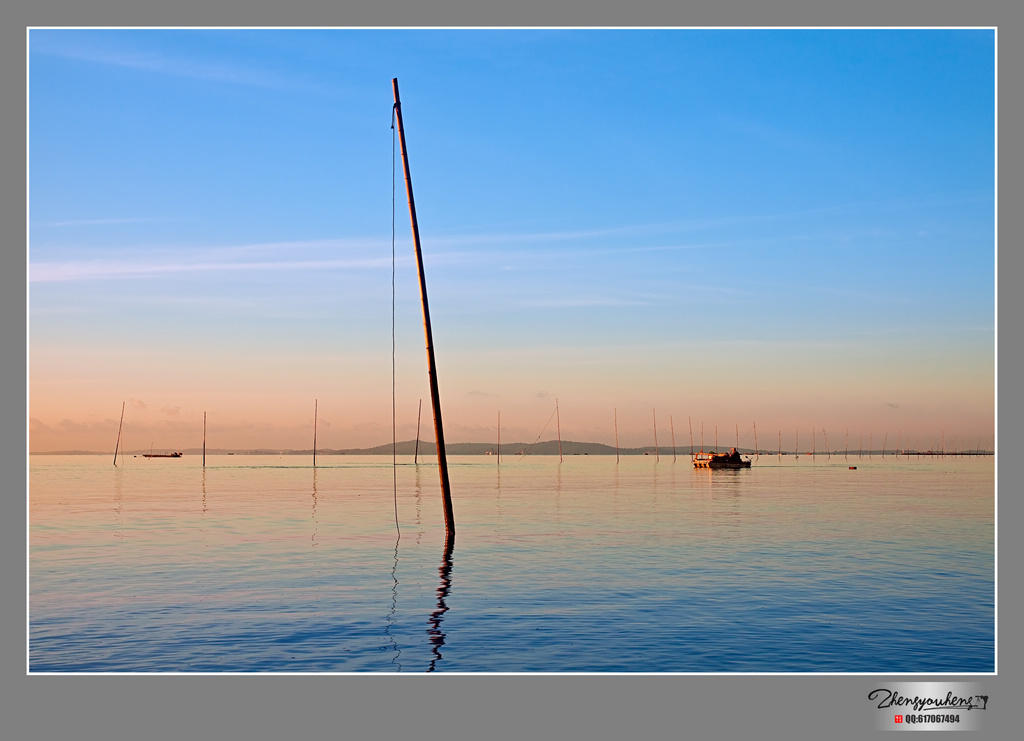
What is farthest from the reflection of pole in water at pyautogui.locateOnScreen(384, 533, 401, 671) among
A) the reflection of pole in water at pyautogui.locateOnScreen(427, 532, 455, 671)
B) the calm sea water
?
the reflection of pole in water at pyautogui.locateOnScreen(427, 532, 455, 671)

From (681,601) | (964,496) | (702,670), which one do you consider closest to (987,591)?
(681,601)

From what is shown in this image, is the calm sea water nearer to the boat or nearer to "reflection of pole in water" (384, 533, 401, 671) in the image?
"reflection of pole in water" (384, 533, 401, 671)

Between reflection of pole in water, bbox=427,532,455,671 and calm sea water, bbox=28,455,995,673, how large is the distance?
0.25 feet

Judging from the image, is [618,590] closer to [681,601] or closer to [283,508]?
[681,601]

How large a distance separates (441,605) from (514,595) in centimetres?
218

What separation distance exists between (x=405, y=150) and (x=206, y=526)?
937 inches

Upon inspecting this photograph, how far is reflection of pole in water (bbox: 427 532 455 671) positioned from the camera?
15796mm

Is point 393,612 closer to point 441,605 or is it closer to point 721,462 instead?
point 441,605

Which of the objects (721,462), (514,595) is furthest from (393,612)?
(721,462)

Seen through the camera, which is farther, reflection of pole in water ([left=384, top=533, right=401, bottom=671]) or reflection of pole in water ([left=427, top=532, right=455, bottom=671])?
reflection of pole in water ([left=427, top=532, right=455, bottom=671])

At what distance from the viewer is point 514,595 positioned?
71.3 ft

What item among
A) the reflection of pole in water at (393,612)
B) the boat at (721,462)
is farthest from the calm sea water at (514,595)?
the boat at (721,462)

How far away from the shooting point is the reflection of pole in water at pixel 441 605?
15.8 meters

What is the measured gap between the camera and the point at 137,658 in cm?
Answer: 1538
